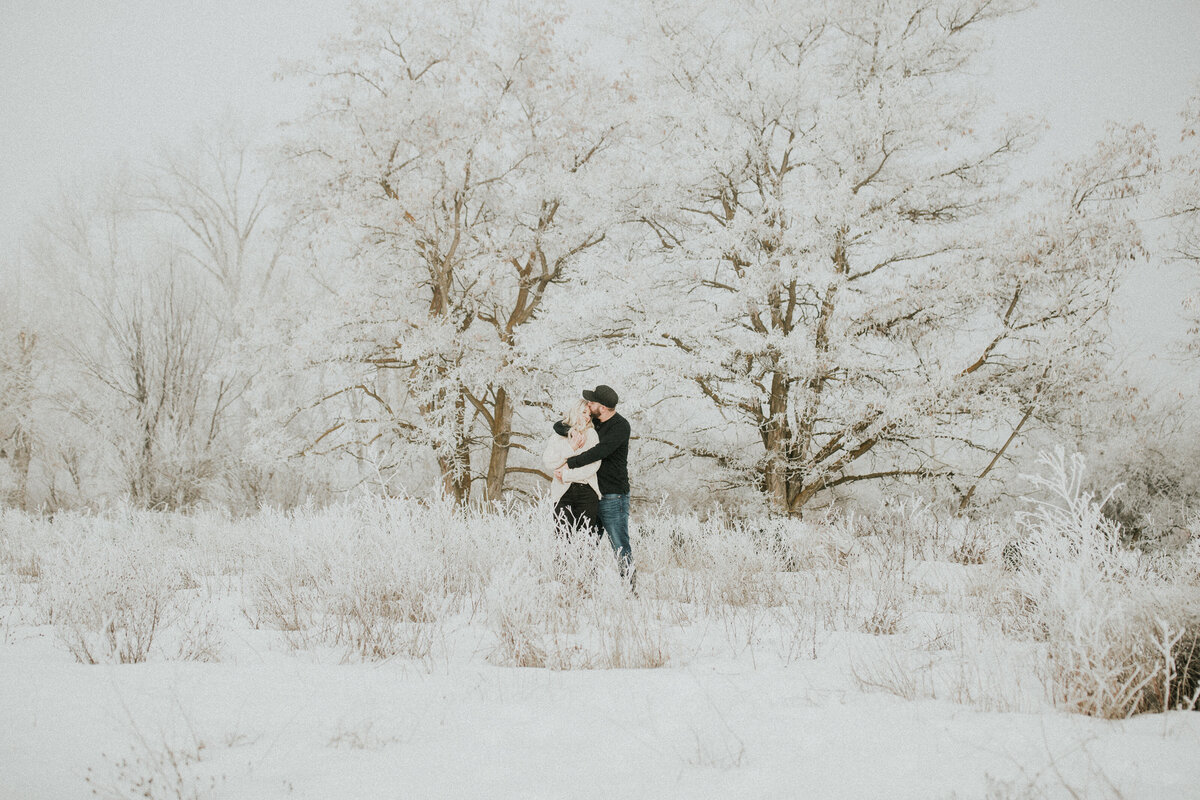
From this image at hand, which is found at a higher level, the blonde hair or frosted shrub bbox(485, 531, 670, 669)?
the blonde hair

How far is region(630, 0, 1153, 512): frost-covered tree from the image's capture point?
11.0 metres

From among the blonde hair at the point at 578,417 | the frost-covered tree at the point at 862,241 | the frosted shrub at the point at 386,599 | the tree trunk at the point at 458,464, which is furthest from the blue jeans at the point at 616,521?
the tree trunk at the point at 458,464

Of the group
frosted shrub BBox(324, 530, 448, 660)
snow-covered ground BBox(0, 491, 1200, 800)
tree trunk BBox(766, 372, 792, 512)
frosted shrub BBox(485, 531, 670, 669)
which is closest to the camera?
snow-covered ground BBox(0, 491, 1200, 800)

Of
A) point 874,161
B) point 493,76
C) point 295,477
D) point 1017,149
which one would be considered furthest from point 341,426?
point 1017,149

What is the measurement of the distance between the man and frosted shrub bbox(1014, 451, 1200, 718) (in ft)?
9.90

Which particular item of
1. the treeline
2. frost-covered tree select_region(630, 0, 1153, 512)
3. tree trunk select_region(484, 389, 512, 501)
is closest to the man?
the treeline

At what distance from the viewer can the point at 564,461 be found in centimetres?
565

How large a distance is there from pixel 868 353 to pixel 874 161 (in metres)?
3.74

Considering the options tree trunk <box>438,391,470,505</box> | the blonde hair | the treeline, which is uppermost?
the treeline

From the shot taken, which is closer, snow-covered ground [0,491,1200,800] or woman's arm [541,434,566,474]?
snow-covered ground [0,491,1200,800]

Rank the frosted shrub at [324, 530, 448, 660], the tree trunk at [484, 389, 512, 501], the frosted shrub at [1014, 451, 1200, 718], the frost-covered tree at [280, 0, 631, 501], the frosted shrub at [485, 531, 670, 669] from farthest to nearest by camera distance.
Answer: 1. the tree trunk at [484, 389, 512, 501]
2. the frost-covered tree at [280, 0, 631, 501]
3. the frosted shrub at [324, 530, 448, 660]
4. the frosted shrub at [485, 531, 670, 669]
5. the frosted shrub at [1014, 451, 1200, 718]

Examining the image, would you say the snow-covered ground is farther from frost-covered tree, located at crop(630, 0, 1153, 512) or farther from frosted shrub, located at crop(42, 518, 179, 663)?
frost-covered tree, located at crop(630, 0, 1153, 512)

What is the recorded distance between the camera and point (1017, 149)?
40.3ft

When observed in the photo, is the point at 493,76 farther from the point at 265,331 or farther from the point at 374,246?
the point at 265,331
